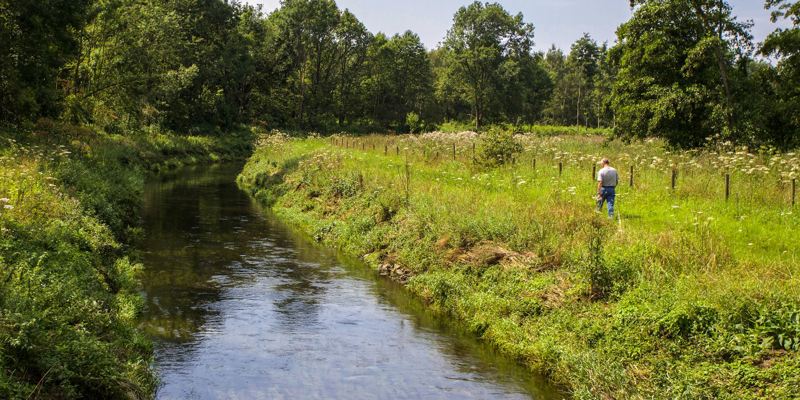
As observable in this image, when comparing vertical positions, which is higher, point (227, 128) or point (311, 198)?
point (227, 128)

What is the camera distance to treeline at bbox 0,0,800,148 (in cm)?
3256

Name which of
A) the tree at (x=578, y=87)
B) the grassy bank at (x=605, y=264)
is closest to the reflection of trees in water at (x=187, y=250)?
the grassy bank at (x=605, y=264)

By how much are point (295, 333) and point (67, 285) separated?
4.82m

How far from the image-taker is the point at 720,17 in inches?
1374

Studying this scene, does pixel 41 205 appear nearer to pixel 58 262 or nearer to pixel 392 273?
pixel 58 262

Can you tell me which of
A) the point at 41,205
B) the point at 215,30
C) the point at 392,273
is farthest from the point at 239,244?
the point at 215,30

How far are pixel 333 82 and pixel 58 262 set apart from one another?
87.5 meters

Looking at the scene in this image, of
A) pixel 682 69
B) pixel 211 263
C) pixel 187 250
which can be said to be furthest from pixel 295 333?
pixel 682 69

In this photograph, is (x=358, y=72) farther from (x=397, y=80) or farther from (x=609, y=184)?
(x=609, y=184)

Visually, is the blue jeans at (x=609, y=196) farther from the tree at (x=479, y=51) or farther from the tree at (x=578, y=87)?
the tree at (x=578, y=87)

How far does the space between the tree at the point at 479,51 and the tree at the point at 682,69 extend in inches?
2016

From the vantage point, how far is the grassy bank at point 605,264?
10117 millimetres

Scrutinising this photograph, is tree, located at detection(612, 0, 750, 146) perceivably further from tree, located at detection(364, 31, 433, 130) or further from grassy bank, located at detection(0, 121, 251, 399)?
tree, located at detection(364, 31, 433, 130)

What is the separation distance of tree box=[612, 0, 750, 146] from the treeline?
0.08 metres
